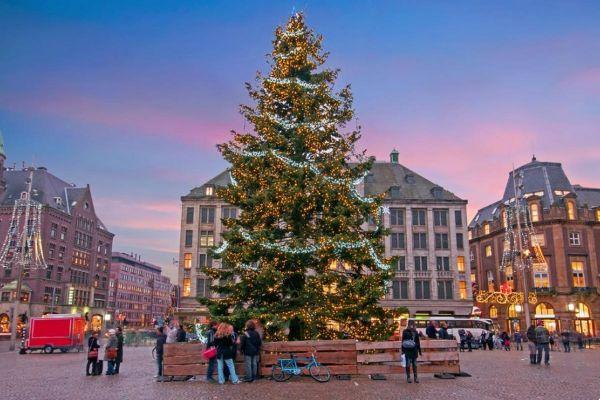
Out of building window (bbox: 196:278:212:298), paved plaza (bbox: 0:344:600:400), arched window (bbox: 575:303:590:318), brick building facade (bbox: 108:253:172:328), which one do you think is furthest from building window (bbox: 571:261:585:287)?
brick building facade (bbox: 108:253:172:328)

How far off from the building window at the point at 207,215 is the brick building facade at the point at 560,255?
38352 millimetres

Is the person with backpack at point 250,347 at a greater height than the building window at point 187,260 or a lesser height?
lesser

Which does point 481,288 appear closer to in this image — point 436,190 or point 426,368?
point 436,190

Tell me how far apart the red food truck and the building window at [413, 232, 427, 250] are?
4236cm

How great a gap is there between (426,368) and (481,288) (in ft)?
225

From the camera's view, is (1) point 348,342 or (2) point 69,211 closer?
(1) point 348,342

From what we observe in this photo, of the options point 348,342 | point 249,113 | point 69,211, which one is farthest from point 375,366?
point 69,211

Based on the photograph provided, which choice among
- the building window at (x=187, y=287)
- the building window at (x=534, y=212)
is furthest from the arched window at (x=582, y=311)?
the building window at (x=187, y=287)

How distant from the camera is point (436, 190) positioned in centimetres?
6950

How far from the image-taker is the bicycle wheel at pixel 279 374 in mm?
17281

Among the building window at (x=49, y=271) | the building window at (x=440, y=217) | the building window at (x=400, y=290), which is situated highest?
the building window at (x=440, y=217)

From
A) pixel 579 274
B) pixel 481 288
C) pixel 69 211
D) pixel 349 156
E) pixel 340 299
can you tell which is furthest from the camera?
pixel 69 211

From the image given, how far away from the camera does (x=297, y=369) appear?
17219 millimetres

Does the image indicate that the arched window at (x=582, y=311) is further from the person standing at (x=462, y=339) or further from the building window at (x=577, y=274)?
the person standing at (x=462, y=339)
